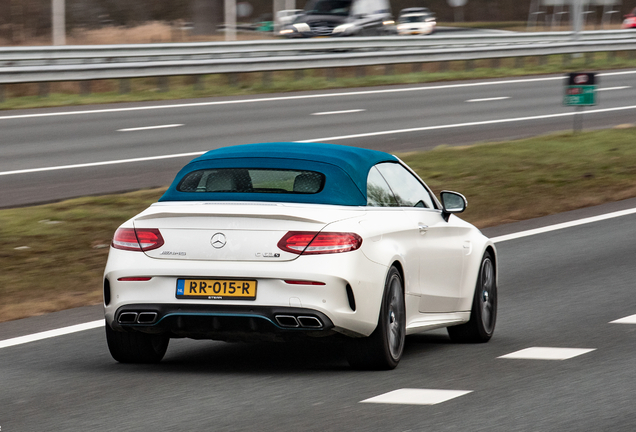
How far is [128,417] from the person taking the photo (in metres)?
5.94

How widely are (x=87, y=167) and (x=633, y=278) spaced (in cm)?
1049

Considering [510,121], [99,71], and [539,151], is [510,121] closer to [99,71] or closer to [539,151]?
[539,151]

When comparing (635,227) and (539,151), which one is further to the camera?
(539,151)

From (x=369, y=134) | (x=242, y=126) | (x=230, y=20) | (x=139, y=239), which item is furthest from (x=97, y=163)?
(x=230, y=20)

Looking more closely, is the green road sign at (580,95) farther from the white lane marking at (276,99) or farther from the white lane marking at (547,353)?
the white lane marking at (547,353)

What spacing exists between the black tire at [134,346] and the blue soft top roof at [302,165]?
868mm

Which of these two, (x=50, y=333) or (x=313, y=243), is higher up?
(x=313, y=243)

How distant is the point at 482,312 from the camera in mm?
8695

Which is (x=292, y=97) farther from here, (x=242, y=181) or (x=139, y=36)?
(x=242, y=181)

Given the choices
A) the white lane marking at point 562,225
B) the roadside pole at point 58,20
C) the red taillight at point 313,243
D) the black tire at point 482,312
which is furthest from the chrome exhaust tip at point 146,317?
the roadside pole at point 58,20

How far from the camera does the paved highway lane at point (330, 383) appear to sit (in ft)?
19.2

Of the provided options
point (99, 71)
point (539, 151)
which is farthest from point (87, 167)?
point (99, 71)

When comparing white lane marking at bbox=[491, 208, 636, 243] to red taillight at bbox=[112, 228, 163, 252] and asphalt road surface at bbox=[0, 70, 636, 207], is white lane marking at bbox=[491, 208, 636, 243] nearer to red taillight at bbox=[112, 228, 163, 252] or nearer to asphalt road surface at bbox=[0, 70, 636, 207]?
asphalt road surface at bbox=[0, 70, 636, 207]

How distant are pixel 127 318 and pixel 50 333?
1828mm
